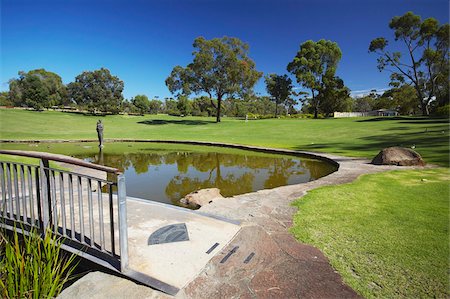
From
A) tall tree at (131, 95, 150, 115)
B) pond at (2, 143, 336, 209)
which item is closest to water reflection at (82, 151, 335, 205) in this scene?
pond at (2, 143, 336, 209)

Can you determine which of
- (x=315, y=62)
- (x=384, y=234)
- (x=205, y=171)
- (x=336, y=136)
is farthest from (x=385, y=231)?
(x=315, y=62)

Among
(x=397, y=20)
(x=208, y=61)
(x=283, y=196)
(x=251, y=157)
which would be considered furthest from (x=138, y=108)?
(x=283, y=196)

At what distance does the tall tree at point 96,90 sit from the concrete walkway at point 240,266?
4553 cm

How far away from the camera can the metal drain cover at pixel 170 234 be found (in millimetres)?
3016

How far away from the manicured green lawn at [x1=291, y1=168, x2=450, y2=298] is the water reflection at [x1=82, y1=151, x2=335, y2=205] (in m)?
2.67

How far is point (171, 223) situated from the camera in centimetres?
348

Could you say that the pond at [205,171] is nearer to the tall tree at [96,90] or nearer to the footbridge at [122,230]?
the footbridge at [122,230]

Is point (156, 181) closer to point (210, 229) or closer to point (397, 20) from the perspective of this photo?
point (210, 229)

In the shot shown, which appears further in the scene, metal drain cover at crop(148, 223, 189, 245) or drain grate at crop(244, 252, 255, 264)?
metal drain cover at crop(148, 223, 189, 245)

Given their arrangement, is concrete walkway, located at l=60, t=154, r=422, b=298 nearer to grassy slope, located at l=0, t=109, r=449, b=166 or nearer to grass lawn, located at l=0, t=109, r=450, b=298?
grass lawn, located at l=0, t=109, r=450, b=298

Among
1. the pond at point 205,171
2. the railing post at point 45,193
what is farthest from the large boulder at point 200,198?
the railing post at point 45,193

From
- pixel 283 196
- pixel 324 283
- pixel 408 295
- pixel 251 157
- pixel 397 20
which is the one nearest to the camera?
pixel 408 295

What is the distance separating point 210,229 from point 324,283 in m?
1.51

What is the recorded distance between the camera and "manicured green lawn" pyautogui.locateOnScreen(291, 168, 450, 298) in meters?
2.32
